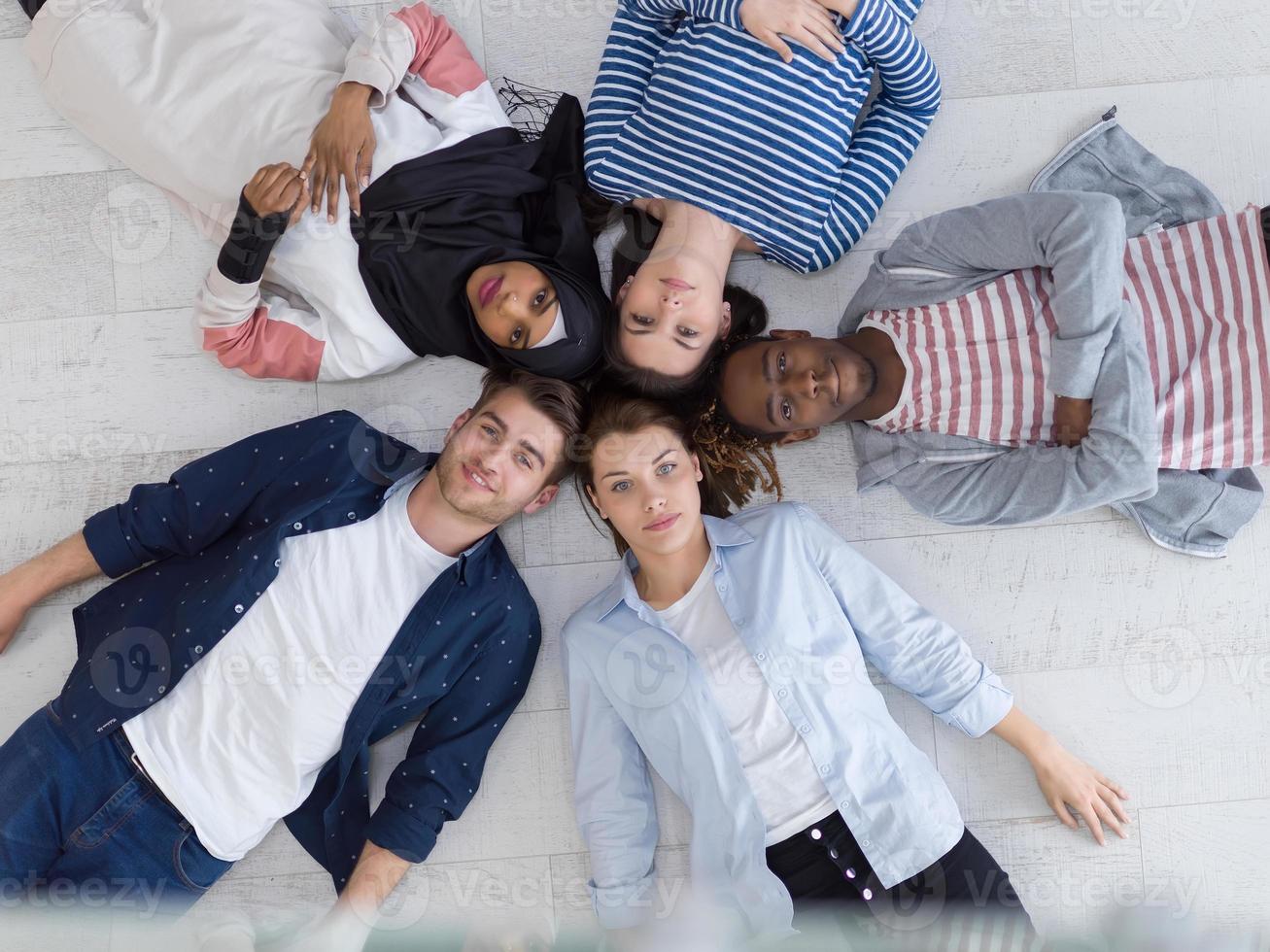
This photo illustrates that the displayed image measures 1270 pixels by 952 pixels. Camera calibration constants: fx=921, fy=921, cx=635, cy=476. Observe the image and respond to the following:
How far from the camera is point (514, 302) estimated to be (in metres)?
1.55

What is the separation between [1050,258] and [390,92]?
3.87ft

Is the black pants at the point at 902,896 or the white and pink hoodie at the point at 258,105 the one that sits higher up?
the white and pink hoodie at the point at 258,105

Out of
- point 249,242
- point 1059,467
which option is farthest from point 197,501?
point 1059,467

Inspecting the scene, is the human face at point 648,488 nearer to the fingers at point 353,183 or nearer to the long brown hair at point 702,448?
the long brown hair at point 702,448

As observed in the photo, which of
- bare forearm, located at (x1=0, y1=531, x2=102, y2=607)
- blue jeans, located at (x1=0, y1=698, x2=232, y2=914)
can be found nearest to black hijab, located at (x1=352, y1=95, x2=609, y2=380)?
bare forearm, located at (x1=0, y1=531, x2=102, y2=607)

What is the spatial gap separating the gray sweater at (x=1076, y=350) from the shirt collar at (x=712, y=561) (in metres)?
0.29

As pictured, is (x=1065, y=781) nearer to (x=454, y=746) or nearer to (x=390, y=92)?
(x=454, y=746)

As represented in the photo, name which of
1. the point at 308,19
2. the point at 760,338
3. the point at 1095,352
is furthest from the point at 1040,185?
the point at 308,19

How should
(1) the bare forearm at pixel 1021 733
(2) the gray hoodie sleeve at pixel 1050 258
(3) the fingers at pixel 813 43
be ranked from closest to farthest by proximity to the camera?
(2) the gray hoodie sleeve at pixel 1050 258 → (3) the fingers at pixel 813 43 → (1) the bare forearm at pixel 1021 733

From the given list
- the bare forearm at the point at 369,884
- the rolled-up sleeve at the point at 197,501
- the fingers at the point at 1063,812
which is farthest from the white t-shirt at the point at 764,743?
the rolled-up sleeve at the point at 197,501

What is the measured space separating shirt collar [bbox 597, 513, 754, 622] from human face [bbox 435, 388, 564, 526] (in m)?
0.23

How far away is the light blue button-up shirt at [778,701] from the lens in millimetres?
1604

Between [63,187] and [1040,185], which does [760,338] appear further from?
[63,187]

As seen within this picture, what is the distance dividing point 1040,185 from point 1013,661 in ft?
3.00
